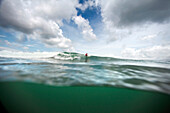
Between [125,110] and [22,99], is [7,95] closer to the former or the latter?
[22,99]

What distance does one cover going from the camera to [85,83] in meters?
3.98

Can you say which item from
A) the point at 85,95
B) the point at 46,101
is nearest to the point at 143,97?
the point at 85,95

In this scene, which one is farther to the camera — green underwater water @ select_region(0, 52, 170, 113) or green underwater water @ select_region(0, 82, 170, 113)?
green underwater water @ select_region(0, 82, 170, 113)

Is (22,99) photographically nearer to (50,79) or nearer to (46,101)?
(46,101)

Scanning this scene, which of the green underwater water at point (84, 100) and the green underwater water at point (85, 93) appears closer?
the green underwater water at point (85, 93)

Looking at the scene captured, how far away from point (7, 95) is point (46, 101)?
2.62 metres

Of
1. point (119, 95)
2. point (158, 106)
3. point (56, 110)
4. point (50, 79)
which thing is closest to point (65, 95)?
point (56, 110)

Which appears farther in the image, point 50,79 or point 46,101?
point 46,101

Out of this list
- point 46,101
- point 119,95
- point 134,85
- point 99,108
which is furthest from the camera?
point 119,95

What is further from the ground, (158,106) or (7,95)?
(7,95)

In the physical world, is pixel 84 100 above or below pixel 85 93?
below

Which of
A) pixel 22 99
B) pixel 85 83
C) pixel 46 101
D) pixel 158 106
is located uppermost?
pixel 85 83

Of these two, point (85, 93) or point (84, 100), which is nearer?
point (84, 100)

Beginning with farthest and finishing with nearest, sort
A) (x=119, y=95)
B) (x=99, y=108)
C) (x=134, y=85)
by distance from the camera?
(x=119, y=95), (x=99, y=108), (x=134, y=85)
